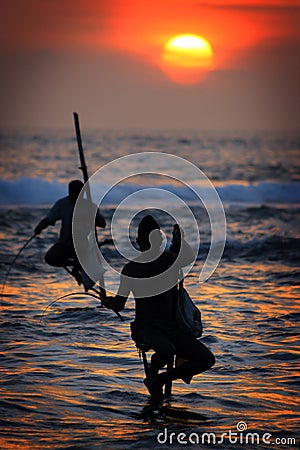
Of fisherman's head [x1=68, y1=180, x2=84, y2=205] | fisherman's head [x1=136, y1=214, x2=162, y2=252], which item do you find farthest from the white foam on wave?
fisherman's head [x1=136, y1=214, x2=162, y2=252]

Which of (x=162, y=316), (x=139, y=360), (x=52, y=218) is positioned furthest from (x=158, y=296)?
(x=52, y=218)

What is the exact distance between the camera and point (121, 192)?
35688mm

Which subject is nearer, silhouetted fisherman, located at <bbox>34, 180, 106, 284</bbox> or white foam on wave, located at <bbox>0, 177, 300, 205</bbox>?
silhouetted fisherman, located at <bbox>34, 180, 106, 284</bbox>

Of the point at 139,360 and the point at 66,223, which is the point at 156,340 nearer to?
the point at 139,360

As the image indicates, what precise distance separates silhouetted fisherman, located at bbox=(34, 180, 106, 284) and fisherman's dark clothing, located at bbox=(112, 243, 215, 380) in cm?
300

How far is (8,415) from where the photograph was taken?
749 cm

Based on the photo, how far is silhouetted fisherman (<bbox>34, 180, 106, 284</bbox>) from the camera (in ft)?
33.5

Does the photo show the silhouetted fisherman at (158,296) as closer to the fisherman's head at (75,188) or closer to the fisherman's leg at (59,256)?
the fisherman's head at (75,188)

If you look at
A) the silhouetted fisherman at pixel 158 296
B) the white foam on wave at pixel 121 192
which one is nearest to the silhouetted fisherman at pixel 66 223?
the silhouetted fisherman at pixel 158 296

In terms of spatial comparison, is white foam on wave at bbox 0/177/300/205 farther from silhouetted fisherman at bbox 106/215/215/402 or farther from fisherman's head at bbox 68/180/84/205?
silhouetted fisherman at bbox 106/215/215/402

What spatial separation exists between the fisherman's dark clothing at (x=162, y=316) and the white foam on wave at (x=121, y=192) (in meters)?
24.7

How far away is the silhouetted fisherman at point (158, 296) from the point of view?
716 cm

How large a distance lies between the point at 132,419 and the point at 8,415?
3.67 ft

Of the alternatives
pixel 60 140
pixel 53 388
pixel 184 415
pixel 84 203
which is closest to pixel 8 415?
pixel 53 388
